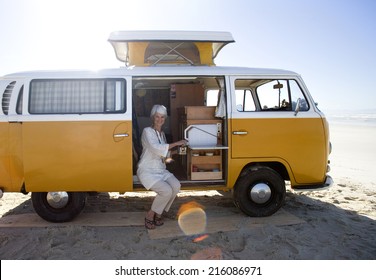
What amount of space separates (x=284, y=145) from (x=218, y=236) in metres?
1.77

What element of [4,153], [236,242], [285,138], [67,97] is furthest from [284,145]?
[4,153]

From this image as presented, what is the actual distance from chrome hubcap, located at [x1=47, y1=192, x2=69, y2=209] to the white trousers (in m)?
1.41

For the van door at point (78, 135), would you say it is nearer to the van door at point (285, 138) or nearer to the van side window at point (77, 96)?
the van side window at point (77, 96)

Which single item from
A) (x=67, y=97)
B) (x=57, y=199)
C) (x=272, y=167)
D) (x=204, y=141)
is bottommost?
(x=57, y=199)

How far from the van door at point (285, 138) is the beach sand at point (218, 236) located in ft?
2.72

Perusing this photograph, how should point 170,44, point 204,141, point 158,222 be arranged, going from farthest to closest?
point 170,44 → point 204,141 → point 158,222

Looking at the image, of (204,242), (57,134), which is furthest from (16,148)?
(204,242)

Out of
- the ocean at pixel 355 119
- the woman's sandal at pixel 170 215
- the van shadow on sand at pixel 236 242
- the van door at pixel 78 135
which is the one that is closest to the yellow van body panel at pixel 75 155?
the van door at pixel 78 135

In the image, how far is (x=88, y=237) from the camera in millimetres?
4297

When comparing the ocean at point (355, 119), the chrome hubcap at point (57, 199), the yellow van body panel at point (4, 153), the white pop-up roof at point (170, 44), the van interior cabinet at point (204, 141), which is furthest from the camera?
the ocean at point (355, 119)

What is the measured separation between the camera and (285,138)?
4773 millimetres

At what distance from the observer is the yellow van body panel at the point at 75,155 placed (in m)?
4.40

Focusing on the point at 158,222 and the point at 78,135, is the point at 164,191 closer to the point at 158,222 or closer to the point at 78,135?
the point at 158,222
